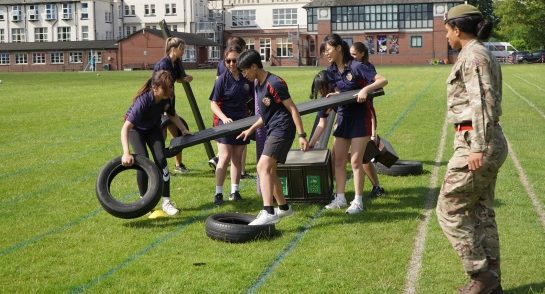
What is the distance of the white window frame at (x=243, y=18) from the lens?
108250 mm

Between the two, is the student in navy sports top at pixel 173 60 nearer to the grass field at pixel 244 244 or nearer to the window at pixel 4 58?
the grass field at pixel 244 244

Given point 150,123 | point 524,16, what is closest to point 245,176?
point 150,123

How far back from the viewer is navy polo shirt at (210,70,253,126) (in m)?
9.88

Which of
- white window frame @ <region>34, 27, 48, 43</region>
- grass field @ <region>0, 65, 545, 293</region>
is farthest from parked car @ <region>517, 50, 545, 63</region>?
grass field @ <region>0, 65, 545, 293</region>

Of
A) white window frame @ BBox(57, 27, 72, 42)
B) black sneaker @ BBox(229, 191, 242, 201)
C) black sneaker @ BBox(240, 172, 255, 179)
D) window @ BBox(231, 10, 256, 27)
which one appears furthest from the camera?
window @ BBox(231, 10, 256, 27)

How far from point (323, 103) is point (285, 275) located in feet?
9.20

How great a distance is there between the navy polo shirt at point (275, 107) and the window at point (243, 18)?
333 ft

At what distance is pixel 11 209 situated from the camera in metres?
9.48

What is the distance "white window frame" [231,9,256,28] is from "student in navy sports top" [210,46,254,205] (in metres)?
99.3

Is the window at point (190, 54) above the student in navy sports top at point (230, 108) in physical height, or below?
above

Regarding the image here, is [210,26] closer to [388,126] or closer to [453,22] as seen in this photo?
[388,126]

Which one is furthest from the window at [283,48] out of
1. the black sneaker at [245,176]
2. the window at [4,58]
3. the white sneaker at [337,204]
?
the white sneaker at [337,204]

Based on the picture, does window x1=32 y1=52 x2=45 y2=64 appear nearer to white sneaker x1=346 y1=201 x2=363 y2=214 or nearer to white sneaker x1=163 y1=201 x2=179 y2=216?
white sneaker x1=163 y1=201 x2=179 y2=216

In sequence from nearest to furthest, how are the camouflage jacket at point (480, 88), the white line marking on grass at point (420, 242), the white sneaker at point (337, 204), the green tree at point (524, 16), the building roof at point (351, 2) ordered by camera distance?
the camouflage jacket at point (480, 88), the white line marking on grass at point (420, 242), the white sneaker at point (337, 204), the green tree at point (524, 16), the building roof at point (351, 2)
